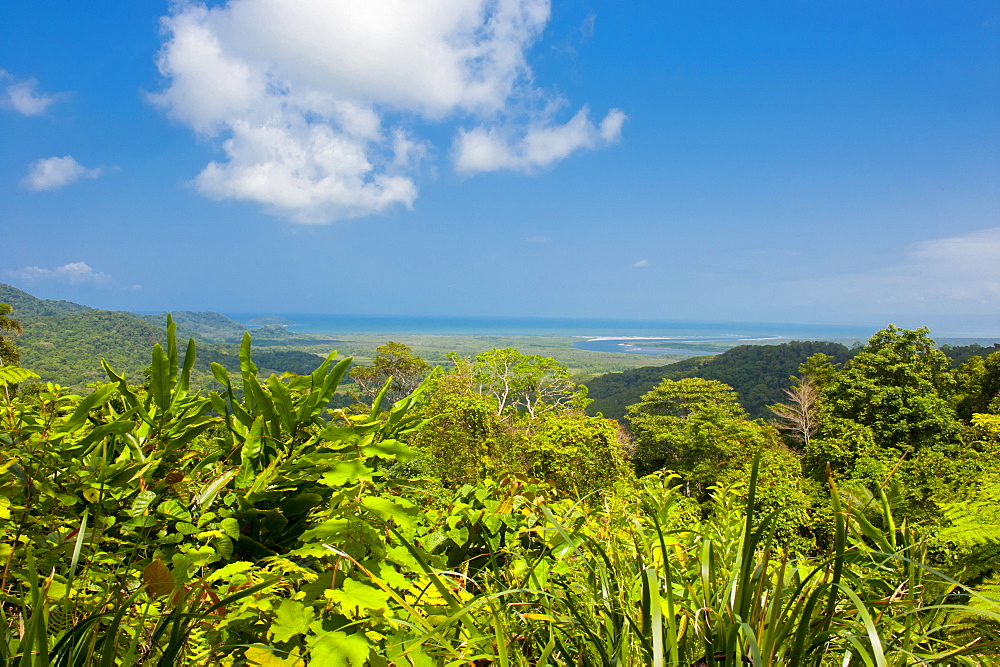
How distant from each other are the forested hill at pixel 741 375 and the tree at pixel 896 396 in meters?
30.9

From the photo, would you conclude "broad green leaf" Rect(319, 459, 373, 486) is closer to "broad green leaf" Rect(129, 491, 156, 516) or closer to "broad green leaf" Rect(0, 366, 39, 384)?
"broad green leaf" Rect(129, 491, 156, 516)

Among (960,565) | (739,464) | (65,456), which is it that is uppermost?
(65,456)

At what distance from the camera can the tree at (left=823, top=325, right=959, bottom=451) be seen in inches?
612

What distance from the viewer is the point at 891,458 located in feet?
40.3

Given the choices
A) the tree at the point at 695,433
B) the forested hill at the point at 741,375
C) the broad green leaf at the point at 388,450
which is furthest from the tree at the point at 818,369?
the broad green leaf at the point at 388,450

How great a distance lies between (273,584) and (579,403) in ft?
64.2

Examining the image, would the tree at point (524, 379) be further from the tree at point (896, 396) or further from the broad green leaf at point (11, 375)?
the broad green leaf at point (11, 375)

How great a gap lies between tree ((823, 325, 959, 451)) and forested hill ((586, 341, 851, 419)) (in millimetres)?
30921

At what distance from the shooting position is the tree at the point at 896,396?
1554 centimetres

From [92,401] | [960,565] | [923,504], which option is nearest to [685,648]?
[960,565]

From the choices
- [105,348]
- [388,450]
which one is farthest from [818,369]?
[105,348]

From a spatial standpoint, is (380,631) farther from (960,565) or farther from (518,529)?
(960,565)

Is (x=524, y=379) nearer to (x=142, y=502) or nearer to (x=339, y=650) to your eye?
(x=142, y=502)

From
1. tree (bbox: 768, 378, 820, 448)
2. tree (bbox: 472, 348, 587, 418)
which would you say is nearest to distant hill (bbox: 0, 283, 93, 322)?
tree (bbox: 472, 348, 587, 418)
